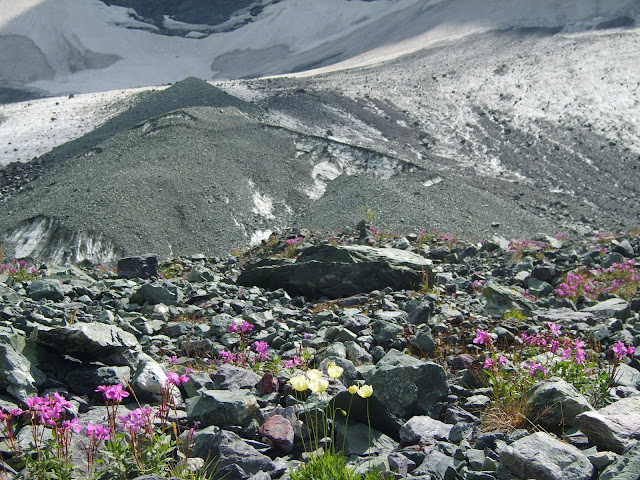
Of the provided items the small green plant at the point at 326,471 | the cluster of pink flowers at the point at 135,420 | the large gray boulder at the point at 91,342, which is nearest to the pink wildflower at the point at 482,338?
the small green plant at the point at 326,471

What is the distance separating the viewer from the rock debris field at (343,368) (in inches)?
134

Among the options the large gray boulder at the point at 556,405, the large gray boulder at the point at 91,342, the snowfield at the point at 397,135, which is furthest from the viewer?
the snowfield at the point at 397,135

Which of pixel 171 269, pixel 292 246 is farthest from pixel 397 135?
pixel 171 269

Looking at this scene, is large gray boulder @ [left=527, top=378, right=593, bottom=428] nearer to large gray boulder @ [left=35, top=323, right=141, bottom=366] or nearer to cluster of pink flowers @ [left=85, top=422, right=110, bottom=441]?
cluster of pink flowers @ [left=85, top=422, right=110, bottom=441]

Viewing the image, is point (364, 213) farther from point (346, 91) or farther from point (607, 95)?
point (607, 95)

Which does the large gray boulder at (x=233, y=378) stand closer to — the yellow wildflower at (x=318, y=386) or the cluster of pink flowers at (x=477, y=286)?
the yellow wildflower at (x=318, y=386)

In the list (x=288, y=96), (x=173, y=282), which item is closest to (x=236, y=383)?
(x=173, y=282)

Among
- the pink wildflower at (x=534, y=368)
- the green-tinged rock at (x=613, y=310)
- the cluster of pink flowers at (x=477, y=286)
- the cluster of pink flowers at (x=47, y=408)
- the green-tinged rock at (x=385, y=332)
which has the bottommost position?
the cluster of pink flowers at (x=477, y=286)

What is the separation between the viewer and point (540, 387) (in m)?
4.04

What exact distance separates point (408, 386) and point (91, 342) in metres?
2.47

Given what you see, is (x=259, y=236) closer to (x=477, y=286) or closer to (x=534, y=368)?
(x=477, y=286)

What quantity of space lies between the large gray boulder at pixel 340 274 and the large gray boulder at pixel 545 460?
5.96 metres

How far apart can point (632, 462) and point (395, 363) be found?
1.93 metres

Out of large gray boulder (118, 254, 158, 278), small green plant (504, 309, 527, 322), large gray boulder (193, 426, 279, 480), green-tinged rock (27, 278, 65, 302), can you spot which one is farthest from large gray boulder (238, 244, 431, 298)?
large gray boulder (193, 426, 279, 480)
